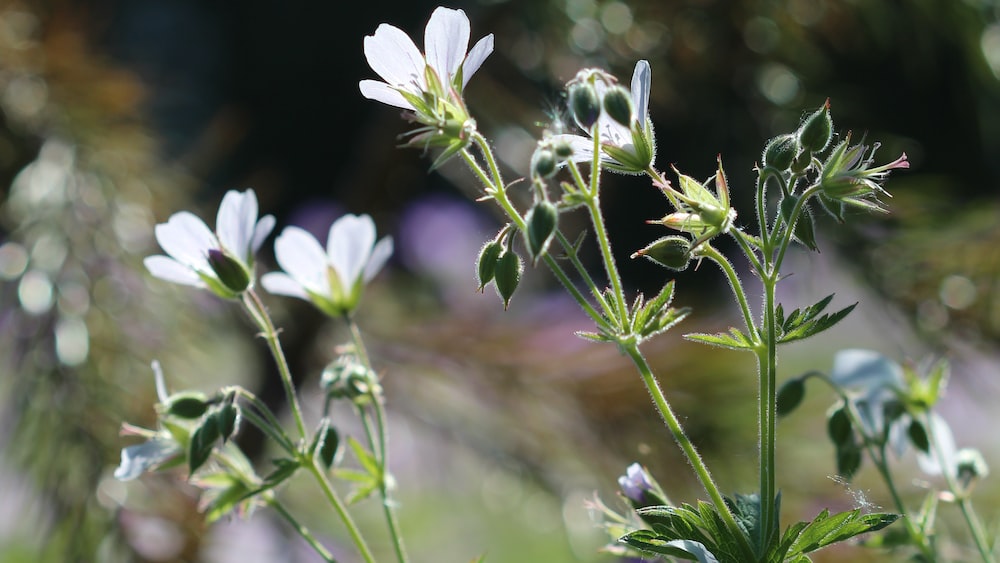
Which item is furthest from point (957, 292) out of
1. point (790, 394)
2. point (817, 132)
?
point (817, 132)

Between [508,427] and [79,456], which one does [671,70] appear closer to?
[508,427]

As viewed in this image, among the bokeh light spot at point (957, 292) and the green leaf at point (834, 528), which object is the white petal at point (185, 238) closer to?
the green leaf at point (834, 528)

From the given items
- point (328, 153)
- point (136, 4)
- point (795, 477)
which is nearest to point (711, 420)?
point (795, 477)

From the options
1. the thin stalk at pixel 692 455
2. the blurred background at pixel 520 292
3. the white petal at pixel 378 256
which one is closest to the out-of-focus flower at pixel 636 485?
the thin stalk at pixel 692 455

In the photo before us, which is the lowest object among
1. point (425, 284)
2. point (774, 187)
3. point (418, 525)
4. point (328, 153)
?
point (418, 525)

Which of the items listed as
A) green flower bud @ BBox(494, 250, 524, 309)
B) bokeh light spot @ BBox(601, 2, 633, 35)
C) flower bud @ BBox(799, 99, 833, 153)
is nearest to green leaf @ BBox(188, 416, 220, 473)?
green flower bud @ BBox(494, 250, 524, 309)

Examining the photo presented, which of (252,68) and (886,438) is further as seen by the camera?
(252,68)

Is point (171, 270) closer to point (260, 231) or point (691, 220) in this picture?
point (260, 231)

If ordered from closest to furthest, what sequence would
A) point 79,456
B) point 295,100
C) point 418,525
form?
point 79,456, point 418,525, point 295,100
